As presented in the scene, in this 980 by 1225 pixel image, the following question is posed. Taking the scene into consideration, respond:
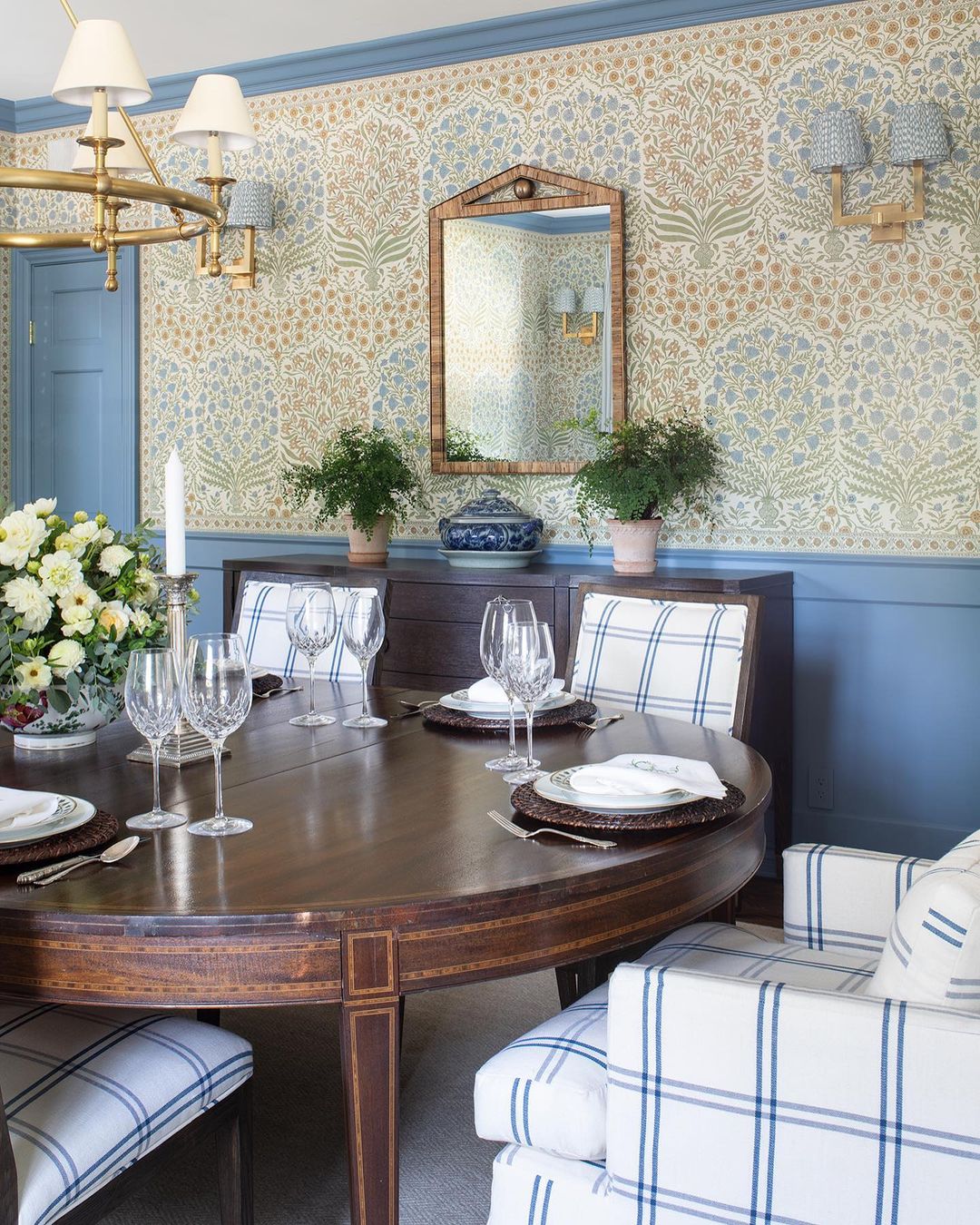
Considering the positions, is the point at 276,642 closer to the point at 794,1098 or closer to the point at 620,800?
the point at 620,800

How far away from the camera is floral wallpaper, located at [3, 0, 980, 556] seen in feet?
11.7

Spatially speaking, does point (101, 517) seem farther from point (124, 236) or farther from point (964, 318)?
point (964, 318)

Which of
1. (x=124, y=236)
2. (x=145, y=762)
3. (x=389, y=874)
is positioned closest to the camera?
(x=389, y=874)

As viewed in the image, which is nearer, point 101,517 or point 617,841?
point 617,841

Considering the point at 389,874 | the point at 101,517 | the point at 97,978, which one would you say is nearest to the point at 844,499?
the point at 101,517

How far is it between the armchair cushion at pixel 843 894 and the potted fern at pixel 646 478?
197cm

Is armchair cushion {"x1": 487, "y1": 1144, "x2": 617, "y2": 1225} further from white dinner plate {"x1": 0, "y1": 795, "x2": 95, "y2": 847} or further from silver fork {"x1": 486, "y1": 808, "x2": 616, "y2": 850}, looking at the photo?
white dinner plate {"x1": 0, "y1": 795, "x2": 95, "y2": 847}

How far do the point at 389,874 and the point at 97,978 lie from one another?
1.08 ft

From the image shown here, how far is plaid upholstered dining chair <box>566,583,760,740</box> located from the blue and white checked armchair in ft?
3.48

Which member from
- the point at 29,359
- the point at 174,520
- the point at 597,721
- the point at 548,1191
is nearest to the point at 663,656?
the point at 597,721

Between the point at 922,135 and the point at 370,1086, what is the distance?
305 cm

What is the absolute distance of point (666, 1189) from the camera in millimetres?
1242

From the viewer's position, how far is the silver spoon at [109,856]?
1.42 m

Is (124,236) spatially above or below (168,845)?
above
